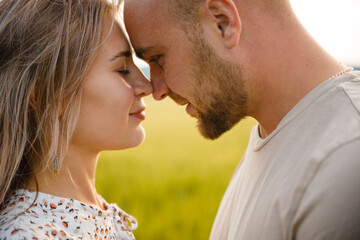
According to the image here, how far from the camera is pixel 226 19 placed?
5.42 feet

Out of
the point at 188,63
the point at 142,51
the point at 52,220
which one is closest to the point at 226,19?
the point at 188,63

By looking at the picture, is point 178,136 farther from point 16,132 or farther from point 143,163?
point 16,132

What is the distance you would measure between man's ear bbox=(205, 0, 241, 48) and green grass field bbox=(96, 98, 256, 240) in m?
1.72

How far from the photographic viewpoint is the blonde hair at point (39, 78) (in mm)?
1590

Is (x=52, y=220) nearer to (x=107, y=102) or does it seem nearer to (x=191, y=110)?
(x=107, y=102)

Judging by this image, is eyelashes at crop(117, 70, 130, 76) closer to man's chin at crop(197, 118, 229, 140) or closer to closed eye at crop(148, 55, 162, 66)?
closed eye at crop(148, 55, 162, 66)

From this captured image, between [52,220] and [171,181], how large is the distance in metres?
2.88

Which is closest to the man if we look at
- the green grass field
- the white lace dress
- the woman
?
the woman

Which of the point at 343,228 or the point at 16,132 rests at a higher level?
the point at 16,132

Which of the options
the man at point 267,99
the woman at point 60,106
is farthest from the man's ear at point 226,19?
the woman at point 60,106

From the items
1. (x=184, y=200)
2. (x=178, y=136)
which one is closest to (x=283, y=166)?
(x=184, y=200)

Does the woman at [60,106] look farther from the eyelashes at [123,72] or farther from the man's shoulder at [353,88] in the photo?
the man's shoulder at [353,88]

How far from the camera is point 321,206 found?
118 centimetres

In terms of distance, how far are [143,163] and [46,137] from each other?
10.2 feet
